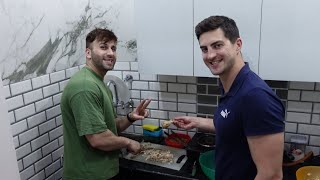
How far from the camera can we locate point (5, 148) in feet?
4.33

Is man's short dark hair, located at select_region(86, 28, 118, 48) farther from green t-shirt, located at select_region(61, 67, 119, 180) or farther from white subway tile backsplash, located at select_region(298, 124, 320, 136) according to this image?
white subway tile backsplash, located at select_region(298, 124, 320, 136)

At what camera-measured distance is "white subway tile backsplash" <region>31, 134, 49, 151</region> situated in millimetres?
1698

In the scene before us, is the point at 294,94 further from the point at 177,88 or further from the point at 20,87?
Answer: the point at 20,87

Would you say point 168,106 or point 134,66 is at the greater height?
point 134,66

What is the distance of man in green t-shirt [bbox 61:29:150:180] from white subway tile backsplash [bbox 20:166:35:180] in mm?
214

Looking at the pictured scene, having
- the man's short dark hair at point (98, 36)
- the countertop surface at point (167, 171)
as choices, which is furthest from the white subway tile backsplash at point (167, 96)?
the man's short dark hair at point (98, 36)

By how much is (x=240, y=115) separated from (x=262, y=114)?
10 centimetres

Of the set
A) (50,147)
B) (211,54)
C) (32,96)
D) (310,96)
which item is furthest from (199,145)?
(32,96)

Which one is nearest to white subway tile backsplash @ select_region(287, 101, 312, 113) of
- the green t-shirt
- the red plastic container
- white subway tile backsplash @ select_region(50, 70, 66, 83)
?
the red plastic container

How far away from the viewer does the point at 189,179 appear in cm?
166

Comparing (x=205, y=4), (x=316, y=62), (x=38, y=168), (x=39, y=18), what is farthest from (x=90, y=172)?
(x=316, y=62)

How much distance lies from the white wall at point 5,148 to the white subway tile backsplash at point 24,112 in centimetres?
26

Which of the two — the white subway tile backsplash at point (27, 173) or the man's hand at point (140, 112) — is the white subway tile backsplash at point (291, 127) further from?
the white subway tile backsplash at point (27, 173)

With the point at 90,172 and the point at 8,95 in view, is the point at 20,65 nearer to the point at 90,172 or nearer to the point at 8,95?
the point at 8,95
